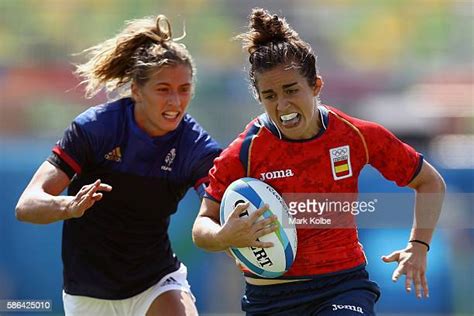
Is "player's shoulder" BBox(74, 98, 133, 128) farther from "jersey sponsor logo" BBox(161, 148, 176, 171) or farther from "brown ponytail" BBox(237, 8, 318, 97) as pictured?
"brown ponytail" BBox(237, 8, 318, 97)

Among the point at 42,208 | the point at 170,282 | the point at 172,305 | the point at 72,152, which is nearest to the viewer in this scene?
the point at 42,208

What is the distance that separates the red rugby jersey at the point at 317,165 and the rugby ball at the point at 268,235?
7cm

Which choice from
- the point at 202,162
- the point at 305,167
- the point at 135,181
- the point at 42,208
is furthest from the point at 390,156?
the point at 42,208

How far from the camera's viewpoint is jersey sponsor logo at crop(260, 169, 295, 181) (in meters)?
3.54

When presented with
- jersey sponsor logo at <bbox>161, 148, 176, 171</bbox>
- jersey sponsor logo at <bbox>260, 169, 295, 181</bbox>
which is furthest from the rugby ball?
jersey sponsor logo at <bbox>161, 148, 176, 171</bbox>

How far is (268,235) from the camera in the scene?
11.4ft

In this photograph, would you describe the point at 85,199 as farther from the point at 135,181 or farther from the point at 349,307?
the point at 349,307

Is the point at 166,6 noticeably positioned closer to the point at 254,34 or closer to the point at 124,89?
the point at 124,89

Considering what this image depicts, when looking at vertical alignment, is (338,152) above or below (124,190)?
above

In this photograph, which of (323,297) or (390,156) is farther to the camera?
(390,156)

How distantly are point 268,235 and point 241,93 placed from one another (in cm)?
378

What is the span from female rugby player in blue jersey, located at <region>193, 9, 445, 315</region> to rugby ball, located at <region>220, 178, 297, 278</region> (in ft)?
0.22

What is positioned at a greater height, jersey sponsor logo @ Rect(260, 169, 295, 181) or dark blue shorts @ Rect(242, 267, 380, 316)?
jersey sponsor logo @ Rect(260, 169, 295, 181)

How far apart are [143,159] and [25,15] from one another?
384 centimetres
